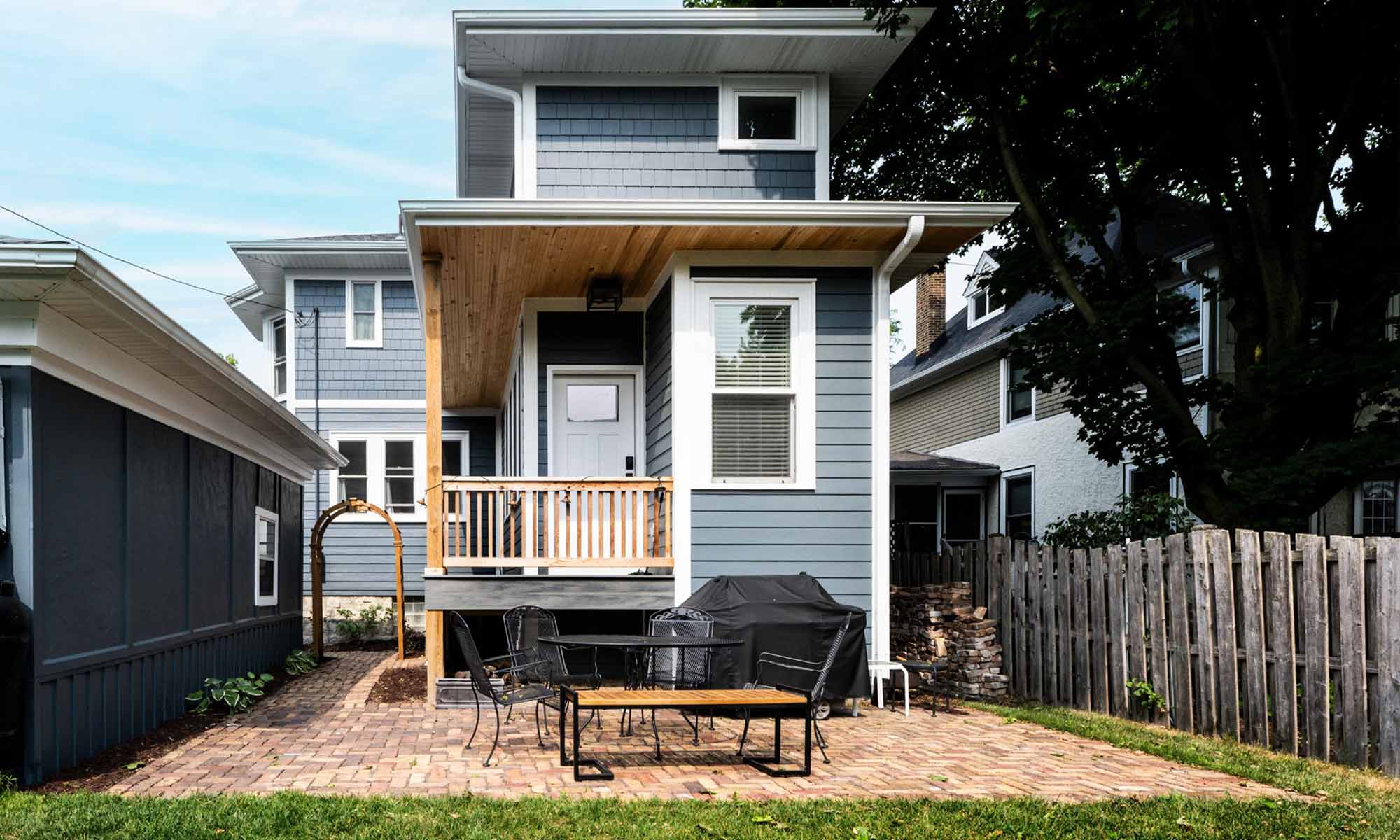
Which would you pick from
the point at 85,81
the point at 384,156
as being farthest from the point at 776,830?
the point at 384,156

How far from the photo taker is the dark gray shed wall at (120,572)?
643cm

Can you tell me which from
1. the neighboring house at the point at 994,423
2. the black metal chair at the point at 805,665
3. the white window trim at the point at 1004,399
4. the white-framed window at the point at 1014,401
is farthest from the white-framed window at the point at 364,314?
the black metal chair at the point at 805,665

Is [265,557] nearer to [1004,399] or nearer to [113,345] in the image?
[113,345]

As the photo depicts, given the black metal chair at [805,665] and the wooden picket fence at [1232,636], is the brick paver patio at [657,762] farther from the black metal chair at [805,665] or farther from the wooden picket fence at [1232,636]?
the wooden picket fence at [1232,636]

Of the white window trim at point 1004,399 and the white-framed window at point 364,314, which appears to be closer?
the white-framed window at point 364,314

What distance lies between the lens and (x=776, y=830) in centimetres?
514

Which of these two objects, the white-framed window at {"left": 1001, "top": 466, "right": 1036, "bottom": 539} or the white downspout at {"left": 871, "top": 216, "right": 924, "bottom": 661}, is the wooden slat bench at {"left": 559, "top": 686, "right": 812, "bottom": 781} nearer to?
the white downspout at {"left": 871, "top": 216, "right": 924, "bottom": 661}

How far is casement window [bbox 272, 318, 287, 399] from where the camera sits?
1983cm

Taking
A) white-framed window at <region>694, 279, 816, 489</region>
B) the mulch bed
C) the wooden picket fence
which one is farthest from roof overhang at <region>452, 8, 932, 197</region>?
the mulch bed

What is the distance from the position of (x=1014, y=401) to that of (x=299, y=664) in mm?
12364

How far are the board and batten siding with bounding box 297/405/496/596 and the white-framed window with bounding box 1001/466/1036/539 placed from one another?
880 cm

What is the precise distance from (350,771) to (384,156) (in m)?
25.5

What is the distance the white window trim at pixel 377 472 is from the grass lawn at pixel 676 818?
1280cm

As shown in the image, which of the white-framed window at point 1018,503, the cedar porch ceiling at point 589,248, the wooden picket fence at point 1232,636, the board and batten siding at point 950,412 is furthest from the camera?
the board and batten siding at point 950,412
